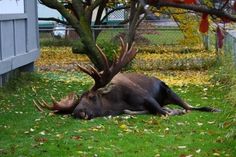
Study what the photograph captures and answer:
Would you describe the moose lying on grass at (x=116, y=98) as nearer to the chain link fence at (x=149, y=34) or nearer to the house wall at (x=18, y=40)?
the house wall at (x=18, y=40)

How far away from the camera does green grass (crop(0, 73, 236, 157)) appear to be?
21.0ft

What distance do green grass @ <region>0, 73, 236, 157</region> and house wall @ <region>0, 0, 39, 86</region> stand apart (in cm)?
180

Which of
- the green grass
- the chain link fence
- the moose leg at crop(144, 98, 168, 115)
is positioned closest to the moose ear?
the green grass

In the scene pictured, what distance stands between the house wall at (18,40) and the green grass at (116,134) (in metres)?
1.80

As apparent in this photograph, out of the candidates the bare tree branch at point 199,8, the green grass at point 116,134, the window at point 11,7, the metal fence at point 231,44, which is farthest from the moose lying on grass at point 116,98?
the bare tree branch at point 199,8

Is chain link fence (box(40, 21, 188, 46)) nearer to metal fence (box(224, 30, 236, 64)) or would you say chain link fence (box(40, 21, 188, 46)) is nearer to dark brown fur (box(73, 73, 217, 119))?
metal fence (box(224, 30, 236, 64))

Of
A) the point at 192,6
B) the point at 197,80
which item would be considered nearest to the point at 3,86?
the point at 197,80

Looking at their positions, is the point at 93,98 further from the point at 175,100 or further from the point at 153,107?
the point at 175,100

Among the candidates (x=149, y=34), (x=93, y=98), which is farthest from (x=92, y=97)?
(x=149, y=34)

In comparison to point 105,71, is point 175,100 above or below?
below

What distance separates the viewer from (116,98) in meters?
8.64

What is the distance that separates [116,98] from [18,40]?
5.20 meters

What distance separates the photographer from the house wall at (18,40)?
11.7 m

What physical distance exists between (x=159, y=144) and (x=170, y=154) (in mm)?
465
